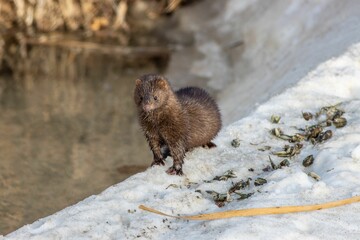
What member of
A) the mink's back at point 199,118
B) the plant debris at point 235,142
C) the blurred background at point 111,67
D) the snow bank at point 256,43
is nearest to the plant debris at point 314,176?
the plant debris at point 235,142

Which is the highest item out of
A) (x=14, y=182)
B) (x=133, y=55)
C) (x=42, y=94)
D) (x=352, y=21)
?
(x=133, y=55)

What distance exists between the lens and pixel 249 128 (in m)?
7.45

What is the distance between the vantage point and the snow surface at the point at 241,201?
5426mm

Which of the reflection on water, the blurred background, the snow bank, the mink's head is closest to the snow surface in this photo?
the mink's head

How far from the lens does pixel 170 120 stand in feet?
21.9

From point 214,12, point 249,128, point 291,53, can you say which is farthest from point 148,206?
point 214,12

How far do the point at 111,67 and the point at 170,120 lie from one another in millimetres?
7456

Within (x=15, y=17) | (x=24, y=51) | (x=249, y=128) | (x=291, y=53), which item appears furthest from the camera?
(x=15, y=17)

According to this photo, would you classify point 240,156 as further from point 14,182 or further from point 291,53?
point 291,53

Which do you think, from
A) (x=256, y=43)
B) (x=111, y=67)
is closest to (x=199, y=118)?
(x=256, y=43)

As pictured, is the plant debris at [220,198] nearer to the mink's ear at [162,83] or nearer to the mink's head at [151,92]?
the mink's head at [151,92]

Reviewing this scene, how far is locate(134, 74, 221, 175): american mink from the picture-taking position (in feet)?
21.4

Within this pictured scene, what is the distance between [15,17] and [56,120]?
5.34 meters

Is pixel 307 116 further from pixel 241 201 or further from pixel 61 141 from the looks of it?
pixel 61 141
